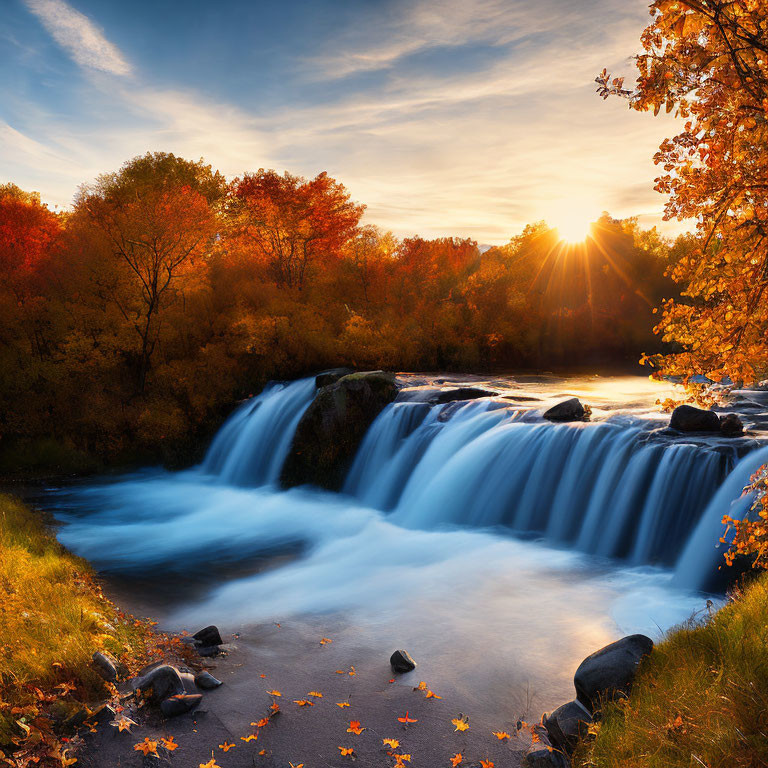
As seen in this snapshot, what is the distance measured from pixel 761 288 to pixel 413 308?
93.5 ft

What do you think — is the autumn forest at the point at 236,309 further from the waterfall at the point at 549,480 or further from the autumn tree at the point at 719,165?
the autumn tree at the point at 719,165

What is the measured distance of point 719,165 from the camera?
3.62 m

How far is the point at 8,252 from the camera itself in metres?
23.1

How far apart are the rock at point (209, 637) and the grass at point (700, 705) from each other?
485cm

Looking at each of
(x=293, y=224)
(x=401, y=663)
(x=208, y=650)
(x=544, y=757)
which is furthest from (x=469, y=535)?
(x=293, y=224)

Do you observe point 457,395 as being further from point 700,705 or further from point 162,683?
point 700,705

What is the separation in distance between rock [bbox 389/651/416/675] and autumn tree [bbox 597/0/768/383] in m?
4.64

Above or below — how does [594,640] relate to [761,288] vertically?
below

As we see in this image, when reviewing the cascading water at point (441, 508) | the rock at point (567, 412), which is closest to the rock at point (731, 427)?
the cascading water at point (441, 508)

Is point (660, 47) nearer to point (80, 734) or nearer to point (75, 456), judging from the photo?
point (80, 734)

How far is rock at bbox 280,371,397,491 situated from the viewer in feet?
57.8

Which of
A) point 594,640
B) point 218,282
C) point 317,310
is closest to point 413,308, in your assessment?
point 317,310

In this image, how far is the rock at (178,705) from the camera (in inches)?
227

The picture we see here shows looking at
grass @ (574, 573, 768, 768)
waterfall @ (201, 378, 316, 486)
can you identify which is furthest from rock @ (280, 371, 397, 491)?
grass @ (574, 573, 768, 768)
